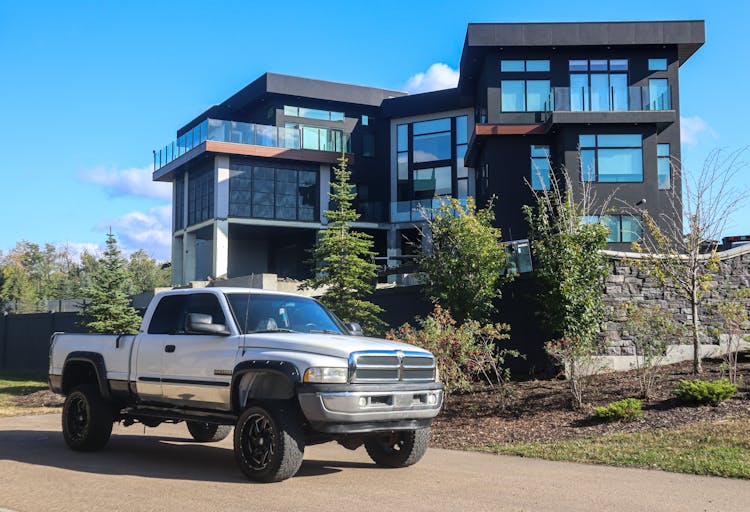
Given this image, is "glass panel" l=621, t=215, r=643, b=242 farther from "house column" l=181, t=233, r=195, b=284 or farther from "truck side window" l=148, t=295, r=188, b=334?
"house column" l=181, t=233, r=195, b=284

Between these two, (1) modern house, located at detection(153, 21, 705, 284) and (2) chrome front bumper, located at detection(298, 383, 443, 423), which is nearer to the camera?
(2) chrome front bumper, located at detection(298, 383, 443, 423)

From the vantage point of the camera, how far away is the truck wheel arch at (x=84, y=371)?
1028cm

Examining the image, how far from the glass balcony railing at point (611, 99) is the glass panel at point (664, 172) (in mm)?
2481

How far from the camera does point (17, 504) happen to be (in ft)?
23.4

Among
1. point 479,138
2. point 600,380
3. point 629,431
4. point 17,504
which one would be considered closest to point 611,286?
point 600,380

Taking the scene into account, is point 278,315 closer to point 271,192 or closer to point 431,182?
point 271,192

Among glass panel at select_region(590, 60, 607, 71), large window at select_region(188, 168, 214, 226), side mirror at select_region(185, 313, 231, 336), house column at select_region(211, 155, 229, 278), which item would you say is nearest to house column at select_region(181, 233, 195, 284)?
large window at select_region(188, 168, 214, 226)

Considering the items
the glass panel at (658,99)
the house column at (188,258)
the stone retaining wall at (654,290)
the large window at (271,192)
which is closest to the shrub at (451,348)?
the stone retaining wall at (654,290)

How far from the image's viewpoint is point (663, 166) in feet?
108

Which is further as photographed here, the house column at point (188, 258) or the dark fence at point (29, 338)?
the house column at point (188, 258)

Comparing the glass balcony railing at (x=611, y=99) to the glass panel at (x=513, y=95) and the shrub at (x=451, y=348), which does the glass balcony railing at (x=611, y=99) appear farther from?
the shrub at (x=451, y=348)

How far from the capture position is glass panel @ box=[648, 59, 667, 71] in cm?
3344

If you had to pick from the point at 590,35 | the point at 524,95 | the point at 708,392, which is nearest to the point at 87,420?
the point at 708,392

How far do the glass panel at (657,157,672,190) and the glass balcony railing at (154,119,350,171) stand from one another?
17899 mm
